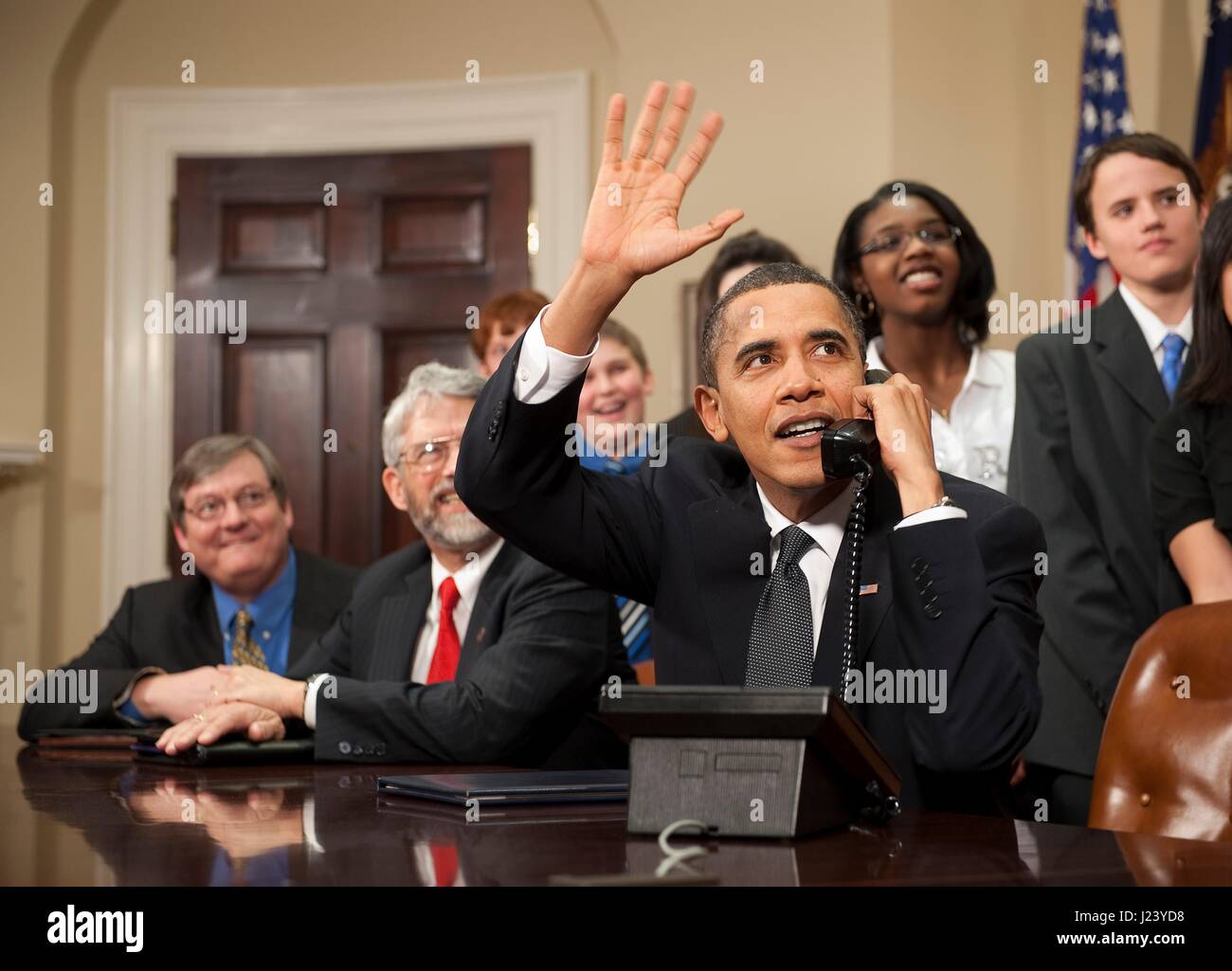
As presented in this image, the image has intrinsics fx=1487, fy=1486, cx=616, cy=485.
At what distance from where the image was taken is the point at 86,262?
6098 mm

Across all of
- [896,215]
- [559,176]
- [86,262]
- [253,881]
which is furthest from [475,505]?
[86,262]

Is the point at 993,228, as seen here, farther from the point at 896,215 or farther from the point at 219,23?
the point at 219,23

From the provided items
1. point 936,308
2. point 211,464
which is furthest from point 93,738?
point 936,308

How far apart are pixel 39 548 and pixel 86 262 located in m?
1.19

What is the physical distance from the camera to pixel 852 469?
1833 mm

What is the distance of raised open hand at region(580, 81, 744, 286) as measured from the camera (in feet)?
6.16

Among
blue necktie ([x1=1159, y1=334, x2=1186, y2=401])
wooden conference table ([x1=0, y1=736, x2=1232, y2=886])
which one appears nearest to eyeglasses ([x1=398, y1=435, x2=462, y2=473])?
wooden conference table ([x1=0, y1=736, x2=1232, y2=886])

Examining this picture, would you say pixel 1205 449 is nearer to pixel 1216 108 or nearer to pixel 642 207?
pixel 642 207

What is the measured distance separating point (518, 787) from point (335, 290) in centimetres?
468

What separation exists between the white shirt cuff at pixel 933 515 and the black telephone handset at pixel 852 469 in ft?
0.20

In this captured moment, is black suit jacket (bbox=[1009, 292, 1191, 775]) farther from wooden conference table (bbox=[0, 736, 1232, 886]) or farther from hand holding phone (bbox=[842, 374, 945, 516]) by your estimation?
wooden conference table (bbox=[0, 736, 1232, 886])

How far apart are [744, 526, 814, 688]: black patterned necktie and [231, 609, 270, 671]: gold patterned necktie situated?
1874 mm
